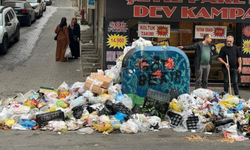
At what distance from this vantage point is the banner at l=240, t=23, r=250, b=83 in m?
12.5

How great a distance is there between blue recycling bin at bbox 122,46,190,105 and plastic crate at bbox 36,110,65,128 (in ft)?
5.62

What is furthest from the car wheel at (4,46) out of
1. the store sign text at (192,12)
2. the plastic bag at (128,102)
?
the plastic bag at (128,102)

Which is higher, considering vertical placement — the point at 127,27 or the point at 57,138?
the point at 127,27

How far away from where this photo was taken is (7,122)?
860 cm

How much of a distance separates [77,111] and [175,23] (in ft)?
15.4

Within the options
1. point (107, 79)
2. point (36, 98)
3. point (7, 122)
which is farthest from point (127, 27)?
point (7, 122)

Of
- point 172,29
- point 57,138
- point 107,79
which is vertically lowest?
point 57,138

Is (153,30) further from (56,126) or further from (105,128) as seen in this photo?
(56,126)

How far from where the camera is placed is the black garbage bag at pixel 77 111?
8.94 meters

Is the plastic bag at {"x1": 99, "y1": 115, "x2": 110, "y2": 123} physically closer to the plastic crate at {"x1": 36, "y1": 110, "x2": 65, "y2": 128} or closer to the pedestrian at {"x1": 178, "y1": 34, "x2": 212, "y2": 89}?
the plastic crate at {"x1": 36, "y1": 110, "x2": 65, "y2": 128}

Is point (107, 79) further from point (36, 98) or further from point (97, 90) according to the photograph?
point (36, 98)

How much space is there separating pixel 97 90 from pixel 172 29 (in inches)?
150

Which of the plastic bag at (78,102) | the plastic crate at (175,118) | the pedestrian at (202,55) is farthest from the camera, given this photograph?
the pedestrian at (202,55)

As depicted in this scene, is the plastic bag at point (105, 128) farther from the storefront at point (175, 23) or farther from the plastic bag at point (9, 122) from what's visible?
the storefront at point (175, 23)
